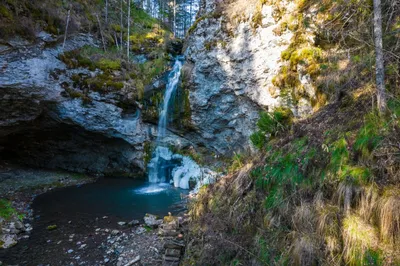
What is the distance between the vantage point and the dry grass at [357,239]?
7.34 feet

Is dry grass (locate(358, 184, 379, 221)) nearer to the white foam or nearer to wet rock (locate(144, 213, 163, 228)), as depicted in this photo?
wet rock (locate(144, 213, 163, 228))

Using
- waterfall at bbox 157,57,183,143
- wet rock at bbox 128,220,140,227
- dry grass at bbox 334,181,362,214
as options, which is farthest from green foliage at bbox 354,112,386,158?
waterfall at bbox 157,57,183,143

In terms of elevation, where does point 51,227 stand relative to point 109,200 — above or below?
below

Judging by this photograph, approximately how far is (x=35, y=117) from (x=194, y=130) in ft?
25.9

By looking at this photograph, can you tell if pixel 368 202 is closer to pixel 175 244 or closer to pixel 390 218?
pixel 390 218

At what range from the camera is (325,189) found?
9.71 feet

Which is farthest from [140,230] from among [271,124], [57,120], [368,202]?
[57,120]

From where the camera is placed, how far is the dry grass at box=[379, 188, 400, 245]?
2178 mm

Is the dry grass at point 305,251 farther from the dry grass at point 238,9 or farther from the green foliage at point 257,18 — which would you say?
the dry grass at point 238,9

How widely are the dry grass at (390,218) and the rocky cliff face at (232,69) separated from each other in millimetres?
5522

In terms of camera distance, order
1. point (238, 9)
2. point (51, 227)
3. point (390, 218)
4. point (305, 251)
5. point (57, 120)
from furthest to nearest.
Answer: point (57, 120)
point (238, 9)
point (51, 227)
point (305, 251)
point (390, 218)

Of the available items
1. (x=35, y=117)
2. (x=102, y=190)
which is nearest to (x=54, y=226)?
(x=102, y=190)

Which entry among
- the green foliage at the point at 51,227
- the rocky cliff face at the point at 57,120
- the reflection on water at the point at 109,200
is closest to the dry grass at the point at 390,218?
the reflection on water at the point at 109,200

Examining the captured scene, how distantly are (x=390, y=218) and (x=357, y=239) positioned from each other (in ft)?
1.21
